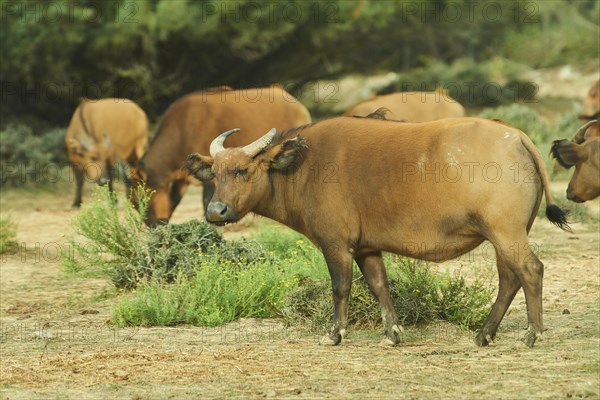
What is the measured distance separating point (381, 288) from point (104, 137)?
12191 millimetres

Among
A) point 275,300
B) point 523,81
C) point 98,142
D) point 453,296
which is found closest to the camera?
point 453,296

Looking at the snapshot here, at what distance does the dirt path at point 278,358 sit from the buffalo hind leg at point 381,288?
0.17 metres

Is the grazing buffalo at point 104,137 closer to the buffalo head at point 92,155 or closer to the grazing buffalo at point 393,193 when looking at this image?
the buffalo head at point 92,155

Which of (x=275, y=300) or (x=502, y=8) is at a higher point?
(x=275, y=300)

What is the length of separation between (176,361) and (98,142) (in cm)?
1234

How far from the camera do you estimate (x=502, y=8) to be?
96.9ft

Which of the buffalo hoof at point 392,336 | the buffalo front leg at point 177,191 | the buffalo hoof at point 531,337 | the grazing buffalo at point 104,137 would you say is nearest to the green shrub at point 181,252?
the buffalo hoof at point 392,336

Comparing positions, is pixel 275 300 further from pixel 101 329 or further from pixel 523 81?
pixel 523 81

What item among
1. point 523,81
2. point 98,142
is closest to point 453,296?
point 98,142

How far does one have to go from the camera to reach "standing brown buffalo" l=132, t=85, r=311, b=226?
14.7 m

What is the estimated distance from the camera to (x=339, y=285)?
8.74 metres

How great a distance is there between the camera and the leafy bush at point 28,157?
21.2 meters

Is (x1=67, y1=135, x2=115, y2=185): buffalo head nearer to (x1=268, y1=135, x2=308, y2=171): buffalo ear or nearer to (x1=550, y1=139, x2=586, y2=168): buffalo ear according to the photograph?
(x1=268, y1=135, x2=308, y2=171): buffalo ear

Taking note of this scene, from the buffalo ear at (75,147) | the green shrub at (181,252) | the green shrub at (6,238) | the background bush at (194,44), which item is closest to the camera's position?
the green shrub at (181,252)
